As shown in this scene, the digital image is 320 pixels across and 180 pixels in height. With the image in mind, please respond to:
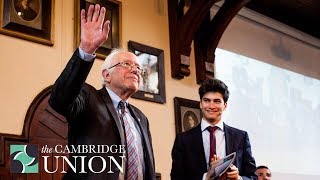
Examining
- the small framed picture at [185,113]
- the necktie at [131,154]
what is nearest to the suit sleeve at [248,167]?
the necktie at [131,154]

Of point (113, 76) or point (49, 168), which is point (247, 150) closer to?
point (113, 76)

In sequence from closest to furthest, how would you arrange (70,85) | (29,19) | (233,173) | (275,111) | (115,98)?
(70,85), (115,98), (233,173), (29,19), (275,111)

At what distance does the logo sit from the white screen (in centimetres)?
227

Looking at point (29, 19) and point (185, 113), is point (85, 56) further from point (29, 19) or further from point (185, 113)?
point (185, 113)

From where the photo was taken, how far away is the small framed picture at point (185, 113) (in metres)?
4.46

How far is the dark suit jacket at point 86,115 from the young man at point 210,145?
18.1 inches

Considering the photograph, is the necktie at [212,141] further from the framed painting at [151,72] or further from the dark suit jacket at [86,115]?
the framed painting at [151,72]

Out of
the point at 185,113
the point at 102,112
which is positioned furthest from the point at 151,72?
the point at 102,112

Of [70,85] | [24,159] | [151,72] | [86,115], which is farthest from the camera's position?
[151,72]

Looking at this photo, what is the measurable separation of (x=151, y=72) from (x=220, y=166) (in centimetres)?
216

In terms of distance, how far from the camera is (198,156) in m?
2.55

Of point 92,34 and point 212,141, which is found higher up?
point 92,34

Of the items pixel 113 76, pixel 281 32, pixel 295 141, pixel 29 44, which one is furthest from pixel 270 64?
pixel 113 76

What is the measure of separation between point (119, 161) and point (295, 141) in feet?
14.6
